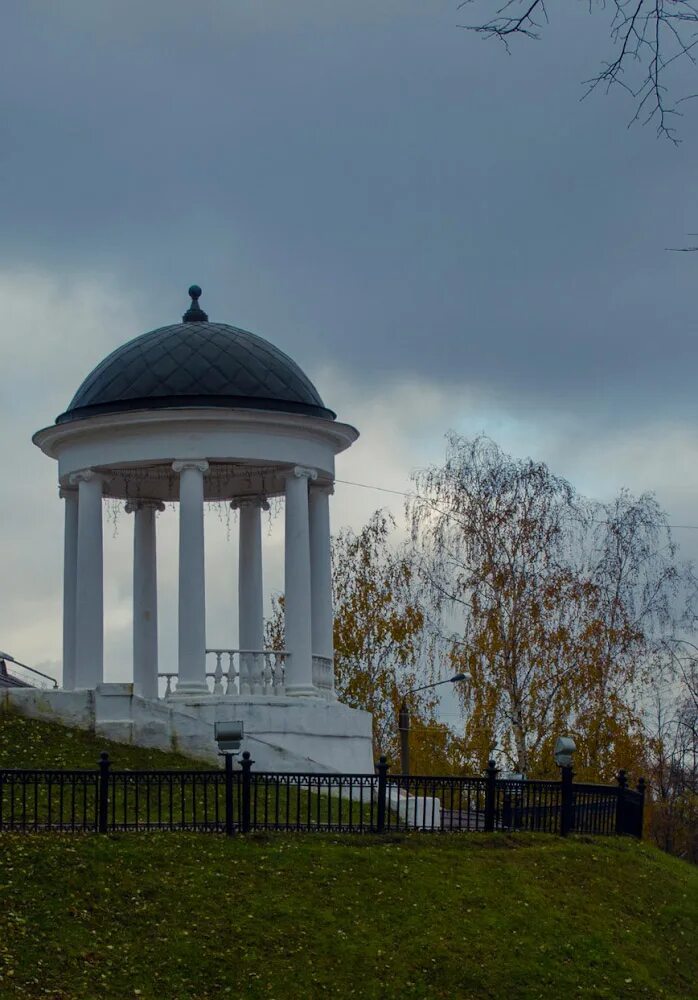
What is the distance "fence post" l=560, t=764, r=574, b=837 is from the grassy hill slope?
5.24 ft

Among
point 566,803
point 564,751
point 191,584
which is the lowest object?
point 566,803

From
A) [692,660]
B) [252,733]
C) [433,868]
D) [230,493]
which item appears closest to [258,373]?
[230,493]

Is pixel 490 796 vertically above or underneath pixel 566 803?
above

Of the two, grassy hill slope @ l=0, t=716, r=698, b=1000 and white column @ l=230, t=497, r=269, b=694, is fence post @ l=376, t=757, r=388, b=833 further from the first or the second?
white column @ l=230, t=497, r=269, b=694

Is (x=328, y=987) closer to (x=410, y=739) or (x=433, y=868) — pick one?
(x=433, y=868)

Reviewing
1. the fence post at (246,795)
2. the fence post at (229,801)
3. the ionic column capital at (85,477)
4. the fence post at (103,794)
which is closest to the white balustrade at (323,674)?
the ionic column capital at (85,477)

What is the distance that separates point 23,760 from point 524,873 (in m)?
7.31

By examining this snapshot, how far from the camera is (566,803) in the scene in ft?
80.8

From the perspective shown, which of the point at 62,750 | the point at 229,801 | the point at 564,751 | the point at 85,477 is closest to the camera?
the point at 229,801

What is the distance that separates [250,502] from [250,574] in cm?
133

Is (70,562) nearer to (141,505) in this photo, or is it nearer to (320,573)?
(141,505)

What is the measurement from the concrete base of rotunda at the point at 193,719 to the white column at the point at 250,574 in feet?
12.6

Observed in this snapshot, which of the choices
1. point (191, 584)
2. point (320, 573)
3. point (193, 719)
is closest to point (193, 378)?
point (191, 584)

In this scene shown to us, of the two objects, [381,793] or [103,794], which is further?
[381,793]
